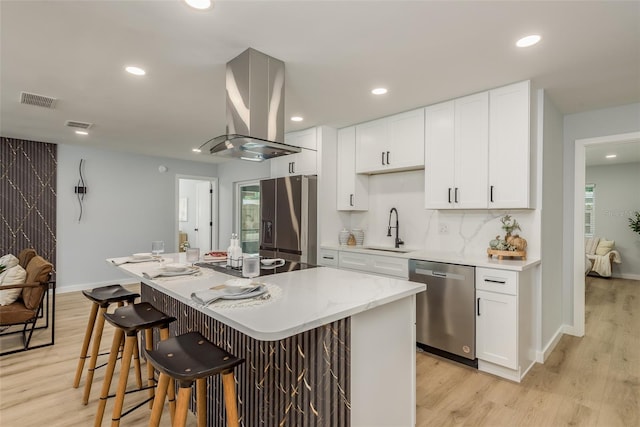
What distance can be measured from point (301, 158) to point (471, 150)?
6.76 ft

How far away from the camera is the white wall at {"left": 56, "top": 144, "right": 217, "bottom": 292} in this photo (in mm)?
5359

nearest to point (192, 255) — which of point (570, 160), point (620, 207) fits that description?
point (570, 160)

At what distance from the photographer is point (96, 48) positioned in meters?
2.22

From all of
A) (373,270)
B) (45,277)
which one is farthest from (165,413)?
(373,270)

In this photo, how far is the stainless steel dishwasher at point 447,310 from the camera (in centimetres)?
278

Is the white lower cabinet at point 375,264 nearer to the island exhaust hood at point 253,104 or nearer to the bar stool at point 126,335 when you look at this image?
the island exhaust hood at point 253,104

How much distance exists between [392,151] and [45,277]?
3.62 m

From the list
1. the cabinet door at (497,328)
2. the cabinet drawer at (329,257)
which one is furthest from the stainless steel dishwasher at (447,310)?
the cabinet drawer at (329,257)

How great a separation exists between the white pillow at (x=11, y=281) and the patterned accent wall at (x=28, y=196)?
7.62 ft

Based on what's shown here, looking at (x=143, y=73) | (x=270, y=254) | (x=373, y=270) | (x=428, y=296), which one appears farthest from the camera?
(x=270, y=254)

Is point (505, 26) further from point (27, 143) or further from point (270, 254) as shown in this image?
point (27, 143)

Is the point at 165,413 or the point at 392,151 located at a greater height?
the point at 392,151

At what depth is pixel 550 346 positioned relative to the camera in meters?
3.16

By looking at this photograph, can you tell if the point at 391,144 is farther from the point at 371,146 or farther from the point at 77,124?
the point at 77,124
